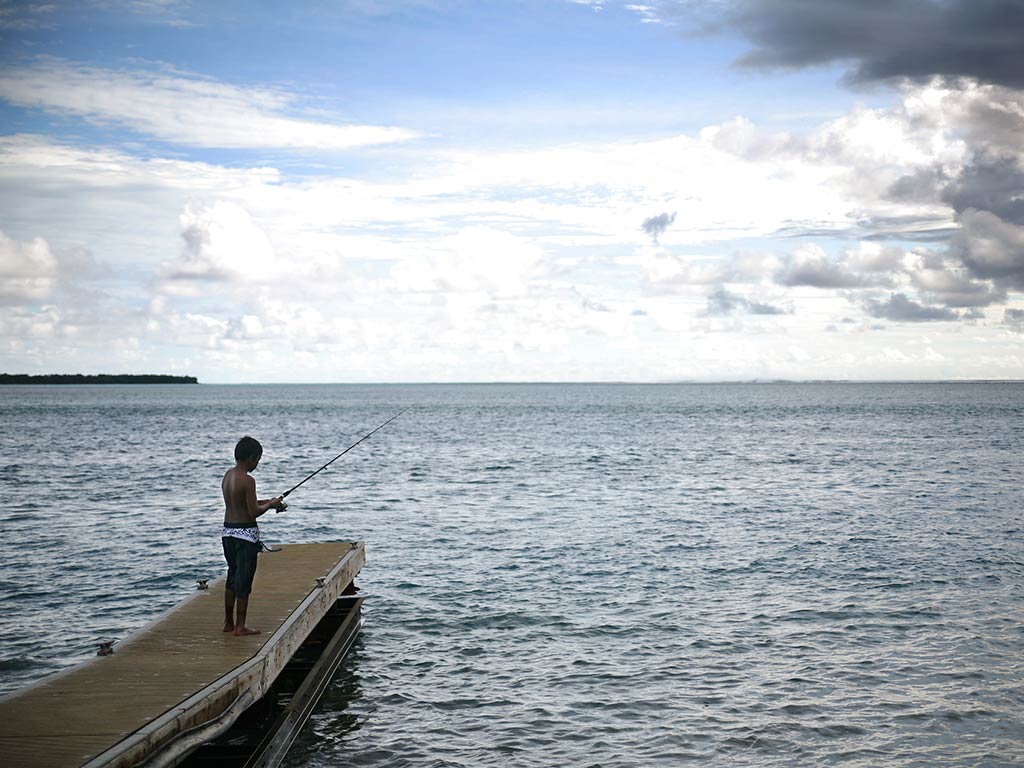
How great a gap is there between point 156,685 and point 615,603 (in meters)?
9.68

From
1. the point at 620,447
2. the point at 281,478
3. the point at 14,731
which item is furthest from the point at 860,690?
the point at 620,447

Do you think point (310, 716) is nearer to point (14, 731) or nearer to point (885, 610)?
point (14, 731)

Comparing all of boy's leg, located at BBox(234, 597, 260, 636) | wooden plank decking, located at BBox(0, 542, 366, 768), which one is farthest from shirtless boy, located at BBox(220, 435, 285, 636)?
wooden plank decking, located at BBox(0, 542, 366, 768)

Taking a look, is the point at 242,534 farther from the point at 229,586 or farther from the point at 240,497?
the point at 229,586

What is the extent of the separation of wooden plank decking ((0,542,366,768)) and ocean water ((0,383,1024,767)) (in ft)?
4.76

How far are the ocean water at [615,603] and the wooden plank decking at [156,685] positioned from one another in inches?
57.1

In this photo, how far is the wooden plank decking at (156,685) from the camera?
7.17 m

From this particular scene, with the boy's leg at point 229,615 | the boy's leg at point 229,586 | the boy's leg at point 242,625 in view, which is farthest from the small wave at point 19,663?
the boy's leg at point 242,625

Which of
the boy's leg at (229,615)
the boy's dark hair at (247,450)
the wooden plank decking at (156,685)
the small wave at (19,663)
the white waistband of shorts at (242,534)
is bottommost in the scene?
the small wave at (19,663)

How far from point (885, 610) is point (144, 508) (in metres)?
23.5

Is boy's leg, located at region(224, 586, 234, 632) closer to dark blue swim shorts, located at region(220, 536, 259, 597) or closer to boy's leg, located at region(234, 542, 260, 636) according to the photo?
boy's leg, located at region(234, 542, 260, 636)

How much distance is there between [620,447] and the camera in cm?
5772

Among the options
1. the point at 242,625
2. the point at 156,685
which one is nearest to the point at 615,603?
the point at 242,625

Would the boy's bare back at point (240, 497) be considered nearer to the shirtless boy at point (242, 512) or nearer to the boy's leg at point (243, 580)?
the shirtless boy at point (242, 512)
